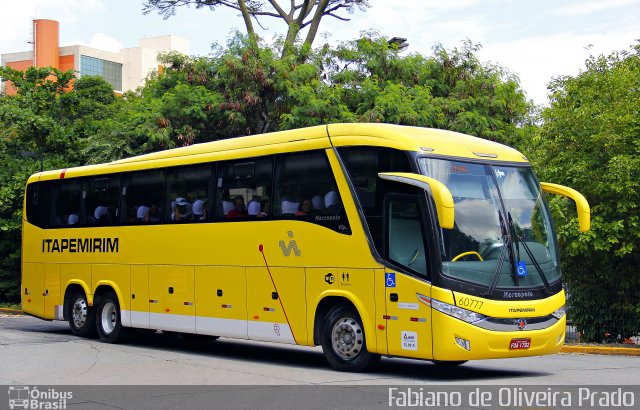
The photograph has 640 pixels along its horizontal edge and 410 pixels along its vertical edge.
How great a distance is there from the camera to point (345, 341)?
13375mm

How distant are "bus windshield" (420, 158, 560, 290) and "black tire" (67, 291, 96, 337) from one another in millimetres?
9845

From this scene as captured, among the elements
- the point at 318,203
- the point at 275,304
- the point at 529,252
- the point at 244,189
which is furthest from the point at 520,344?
the point at 244,189

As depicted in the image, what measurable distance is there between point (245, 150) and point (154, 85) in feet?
55.7

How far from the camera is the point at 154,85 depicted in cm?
3156

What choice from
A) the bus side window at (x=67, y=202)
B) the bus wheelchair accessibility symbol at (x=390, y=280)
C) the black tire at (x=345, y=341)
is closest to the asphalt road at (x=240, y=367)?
the black tire at (x=345, y=341)

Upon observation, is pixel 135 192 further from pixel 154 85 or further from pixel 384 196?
pixel 154 85

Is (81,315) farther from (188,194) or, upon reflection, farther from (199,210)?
(199,210)

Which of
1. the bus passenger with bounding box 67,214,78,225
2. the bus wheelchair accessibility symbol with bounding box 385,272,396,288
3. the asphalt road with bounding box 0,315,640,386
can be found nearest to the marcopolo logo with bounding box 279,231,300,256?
the asphalt road with bounding box 0,315,640,386

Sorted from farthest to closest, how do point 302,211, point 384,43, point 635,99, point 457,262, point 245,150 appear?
point 384,43
point 635,99
point 245,150
point 302,211
point 457,262

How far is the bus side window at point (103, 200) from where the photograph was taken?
18797mm

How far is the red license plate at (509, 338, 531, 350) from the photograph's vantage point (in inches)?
481

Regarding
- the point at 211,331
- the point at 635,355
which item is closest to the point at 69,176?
the point at 211,331

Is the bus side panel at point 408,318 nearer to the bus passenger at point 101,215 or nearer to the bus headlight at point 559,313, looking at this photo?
the bus headlight at point 559,313
